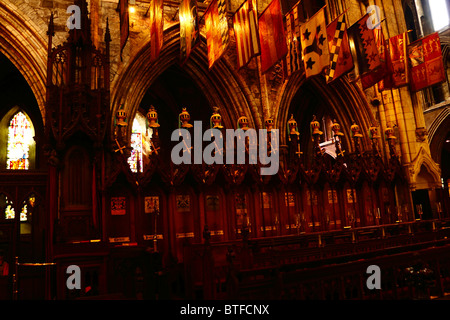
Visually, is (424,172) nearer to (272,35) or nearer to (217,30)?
(272,35)

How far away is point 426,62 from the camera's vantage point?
12609 mm

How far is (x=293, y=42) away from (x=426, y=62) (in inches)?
199

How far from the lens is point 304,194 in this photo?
1123cm

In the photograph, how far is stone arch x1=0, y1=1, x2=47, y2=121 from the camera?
30.8 ft

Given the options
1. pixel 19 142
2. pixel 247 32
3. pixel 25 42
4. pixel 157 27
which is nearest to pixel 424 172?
pixel 247 32

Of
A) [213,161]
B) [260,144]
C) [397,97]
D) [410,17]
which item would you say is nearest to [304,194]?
[260,144]

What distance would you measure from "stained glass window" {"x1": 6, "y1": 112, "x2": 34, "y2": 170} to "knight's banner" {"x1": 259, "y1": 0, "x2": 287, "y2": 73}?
9.42 metres

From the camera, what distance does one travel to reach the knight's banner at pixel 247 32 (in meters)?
9.20

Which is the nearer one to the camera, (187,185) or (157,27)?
(157,27)

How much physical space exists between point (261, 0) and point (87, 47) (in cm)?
720

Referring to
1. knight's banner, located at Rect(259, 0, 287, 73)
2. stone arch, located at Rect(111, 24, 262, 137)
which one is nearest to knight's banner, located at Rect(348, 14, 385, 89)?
knight's banner, located at Rect(259, 0, 287, 73)

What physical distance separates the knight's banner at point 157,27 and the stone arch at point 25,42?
3.05m
